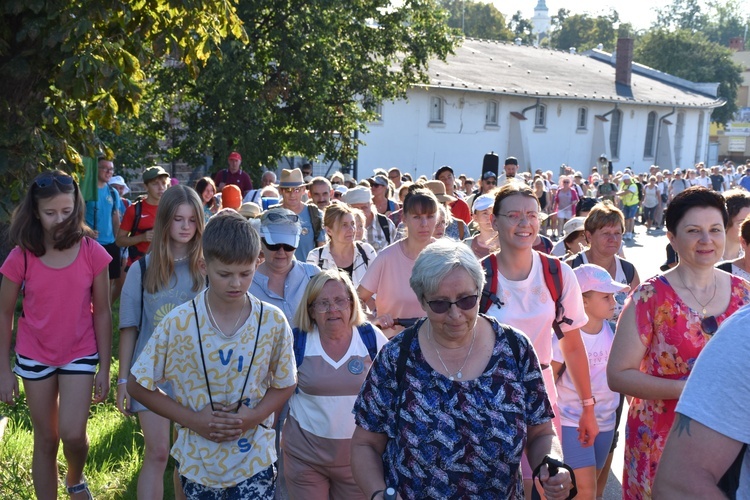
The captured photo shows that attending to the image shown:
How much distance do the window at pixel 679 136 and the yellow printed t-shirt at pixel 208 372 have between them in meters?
52.3

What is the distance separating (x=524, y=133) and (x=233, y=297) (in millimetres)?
38282

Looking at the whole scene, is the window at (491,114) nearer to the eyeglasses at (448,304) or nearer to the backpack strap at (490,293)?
the backpack strap at (490,293)

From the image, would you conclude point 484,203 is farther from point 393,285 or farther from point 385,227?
point 385,227

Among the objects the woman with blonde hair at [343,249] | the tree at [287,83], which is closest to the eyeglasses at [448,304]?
the woman with blonde hair at [343,249]

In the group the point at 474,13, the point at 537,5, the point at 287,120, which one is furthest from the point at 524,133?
the point at 537,5

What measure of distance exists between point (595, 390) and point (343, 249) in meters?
2.45

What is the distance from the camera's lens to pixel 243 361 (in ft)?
13.2

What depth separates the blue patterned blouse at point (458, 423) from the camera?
3.14 metres

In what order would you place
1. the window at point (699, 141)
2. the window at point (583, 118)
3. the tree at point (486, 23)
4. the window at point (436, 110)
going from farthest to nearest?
the tree at point (486, 23), the window at point (699, 141), the window at point (583, 118), the window at point (436, 110)

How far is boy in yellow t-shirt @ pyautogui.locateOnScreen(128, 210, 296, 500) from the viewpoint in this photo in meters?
3.96

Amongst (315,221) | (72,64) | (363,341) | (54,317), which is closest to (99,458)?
(54,317)

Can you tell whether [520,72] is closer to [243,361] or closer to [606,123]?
[606,123]

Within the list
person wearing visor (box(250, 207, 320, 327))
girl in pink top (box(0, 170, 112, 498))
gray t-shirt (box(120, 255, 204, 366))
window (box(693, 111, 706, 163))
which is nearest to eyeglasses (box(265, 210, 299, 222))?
person wearing visor (box(250, 207, 320, 327))

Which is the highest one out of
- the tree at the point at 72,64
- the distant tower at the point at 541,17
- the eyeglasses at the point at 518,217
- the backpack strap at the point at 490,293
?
the distant tower at the point at 541,17
